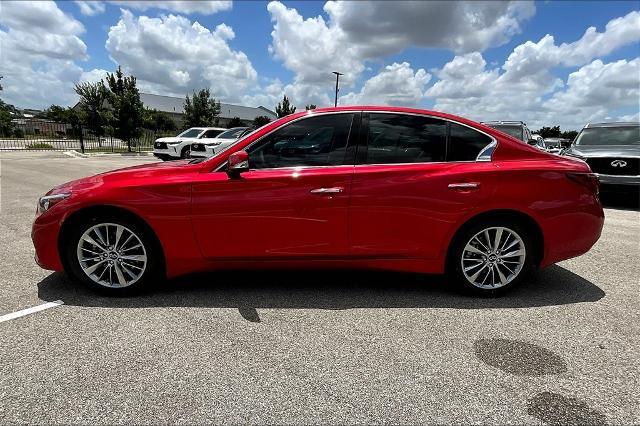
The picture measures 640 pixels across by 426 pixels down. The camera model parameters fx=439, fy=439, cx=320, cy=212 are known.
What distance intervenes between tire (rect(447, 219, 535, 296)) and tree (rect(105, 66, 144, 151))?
98.4ft

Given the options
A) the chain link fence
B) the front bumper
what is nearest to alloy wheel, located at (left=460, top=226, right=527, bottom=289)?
the front bumper

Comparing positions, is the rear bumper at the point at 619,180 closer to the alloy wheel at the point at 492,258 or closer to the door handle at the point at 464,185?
the alloy wheel at the point at 492,258

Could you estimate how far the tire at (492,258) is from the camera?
3816 mm

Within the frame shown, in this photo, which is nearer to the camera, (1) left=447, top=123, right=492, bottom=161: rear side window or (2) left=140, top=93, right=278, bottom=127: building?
(1) left=447, top=123, right=492, bottom=161: rear side window

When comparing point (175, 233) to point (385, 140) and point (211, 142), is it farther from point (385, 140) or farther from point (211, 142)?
point (211, 142)

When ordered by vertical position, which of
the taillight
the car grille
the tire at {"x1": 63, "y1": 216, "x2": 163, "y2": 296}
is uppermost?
the taillight

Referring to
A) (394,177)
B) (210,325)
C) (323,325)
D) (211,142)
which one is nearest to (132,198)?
(210,325)

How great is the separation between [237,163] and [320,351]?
5.17 ft

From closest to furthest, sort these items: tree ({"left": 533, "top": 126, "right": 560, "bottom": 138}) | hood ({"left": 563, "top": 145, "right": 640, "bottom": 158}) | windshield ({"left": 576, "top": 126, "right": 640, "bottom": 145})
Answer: hood ({"left": 563, "top": 145, "right": 640, "bottom": 158}) → windshield ({"left": 576, "top": 126, "right": 640, "bottom": 145}) → tree ({"left": 533, "top": 126, "right": 560, "bottom": 138})

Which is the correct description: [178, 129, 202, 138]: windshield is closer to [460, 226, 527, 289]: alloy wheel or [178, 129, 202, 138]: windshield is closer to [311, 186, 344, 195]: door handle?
[311, 186, 344, 195]: door handle

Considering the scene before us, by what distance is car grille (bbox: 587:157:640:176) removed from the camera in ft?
28.9

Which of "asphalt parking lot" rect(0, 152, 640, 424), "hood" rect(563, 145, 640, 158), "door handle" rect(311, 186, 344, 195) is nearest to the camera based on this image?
A: "asphalt parking lot" rect(0, 152, 640, 424)

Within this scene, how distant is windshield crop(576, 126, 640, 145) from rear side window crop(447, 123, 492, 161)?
826 cm

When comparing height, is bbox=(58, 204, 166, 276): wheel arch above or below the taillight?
below
